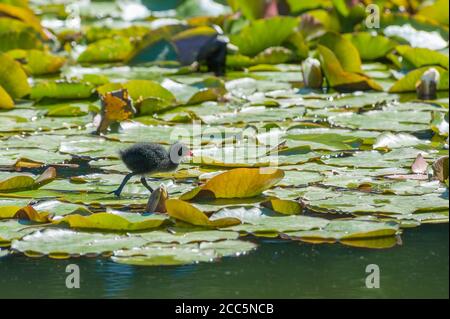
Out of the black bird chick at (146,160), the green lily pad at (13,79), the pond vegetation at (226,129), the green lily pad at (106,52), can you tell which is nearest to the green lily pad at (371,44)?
the pond vegetation at (226,129)

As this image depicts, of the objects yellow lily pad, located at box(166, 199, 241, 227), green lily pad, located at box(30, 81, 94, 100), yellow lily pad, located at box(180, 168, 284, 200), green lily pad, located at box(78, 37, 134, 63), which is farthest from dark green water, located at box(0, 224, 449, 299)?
green lily pad, located at box(78, 37, 134, 63)

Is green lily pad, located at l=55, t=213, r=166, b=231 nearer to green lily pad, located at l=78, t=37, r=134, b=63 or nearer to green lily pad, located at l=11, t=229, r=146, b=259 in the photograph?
green lily pad, located at l=11, t=229, r=146, b=259

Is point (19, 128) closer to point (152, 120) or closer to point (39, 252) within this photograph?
point (152, 120)

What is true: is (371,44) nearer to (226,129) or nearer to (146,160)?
(226,129)

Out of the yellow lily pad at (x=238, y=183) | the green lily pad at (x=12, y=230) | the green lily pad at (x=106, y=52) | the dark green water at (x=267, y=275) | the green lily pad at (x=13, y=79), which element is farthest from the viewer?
Answer: the green lily pad at (x=106, y=52)

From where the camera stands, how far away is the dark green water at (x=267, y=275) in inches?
116

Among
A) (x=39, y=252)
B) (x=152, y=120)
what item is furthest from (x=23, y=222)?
(x=152, y=120)

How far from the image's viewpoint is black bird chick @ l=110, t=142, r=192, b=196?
149 inches

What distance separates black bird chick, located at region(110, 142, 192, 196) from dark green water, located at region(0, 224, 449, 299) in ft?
2.24

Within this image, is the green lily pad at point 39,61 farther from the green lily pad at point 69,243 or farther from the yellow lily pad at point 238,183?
the green lily pad at point 69,243

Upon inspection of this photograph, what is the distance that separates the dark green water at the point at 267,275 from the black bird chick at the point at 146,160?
683 millimetres

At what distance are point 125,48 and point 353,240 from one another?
164 inches

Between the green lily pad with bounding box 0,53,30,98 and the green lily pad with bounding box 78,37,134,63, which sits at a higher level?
the green lily pad with bounding box 78,37,134,63

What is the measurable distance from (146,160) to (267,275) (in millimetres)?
879
